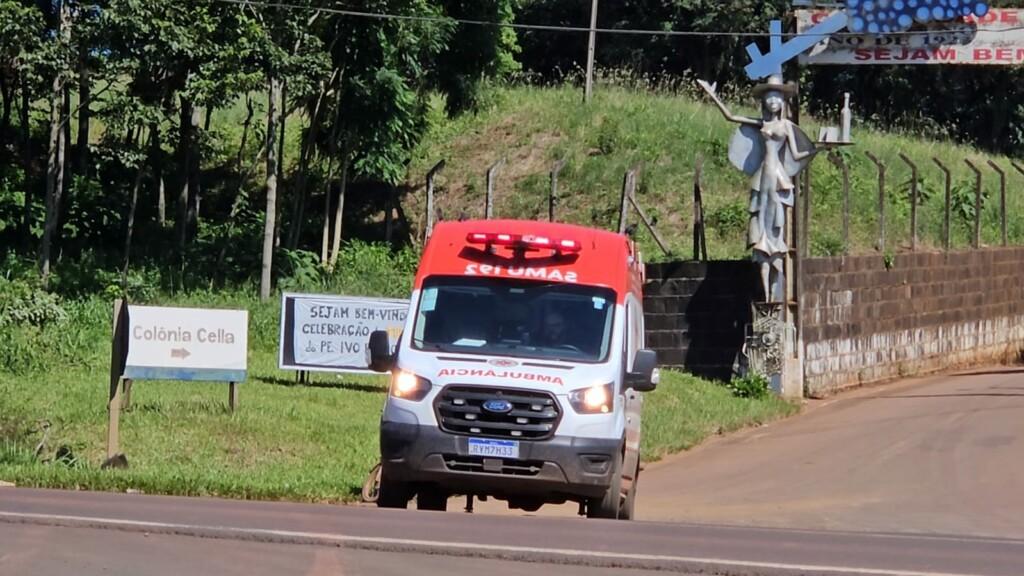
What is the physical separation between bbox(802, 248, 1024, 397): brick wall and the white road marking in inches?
631

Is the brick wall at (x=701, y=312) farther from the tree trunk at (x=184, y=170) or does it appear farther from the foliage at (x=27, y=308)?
the tree trunk at (x=184, y=170)

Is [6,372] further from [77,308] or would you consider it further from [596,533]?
[596,533]

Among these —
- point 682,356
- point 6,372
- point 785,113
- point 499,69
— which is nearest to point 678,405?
point 682,356

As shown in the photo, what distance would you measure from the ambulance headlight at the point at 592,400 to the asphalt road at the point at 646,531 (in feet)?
3.07

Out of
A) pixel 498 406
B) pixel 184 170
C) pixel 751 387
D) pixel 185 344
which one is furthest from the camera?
pixel 184 170

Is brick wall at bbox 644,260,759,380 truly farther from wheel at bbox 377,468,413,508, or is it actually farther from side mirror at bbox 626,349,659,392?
wheel at bbox 377,468,413,508

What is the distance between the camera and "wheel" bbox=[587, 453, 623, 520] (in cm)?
1183

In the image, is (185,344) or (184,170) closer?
(185,344)

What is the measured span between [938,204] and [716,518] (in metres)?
21.5

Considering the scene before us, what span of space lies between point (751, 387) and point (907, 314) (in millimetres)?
6281

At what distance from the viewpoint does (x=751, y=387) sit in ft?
77.6

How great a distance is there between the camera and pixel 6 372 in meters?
21.4

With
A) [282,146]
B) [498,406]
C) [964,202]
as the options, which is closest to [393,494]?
[498,406]

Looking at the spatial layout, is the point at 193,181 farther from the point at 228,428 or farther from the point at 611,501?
the point at 611,501
